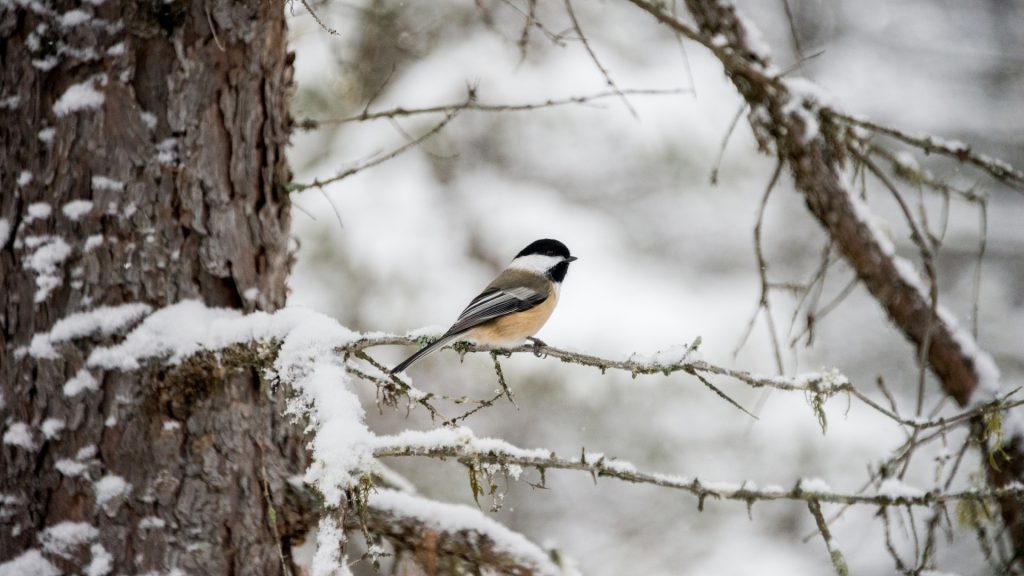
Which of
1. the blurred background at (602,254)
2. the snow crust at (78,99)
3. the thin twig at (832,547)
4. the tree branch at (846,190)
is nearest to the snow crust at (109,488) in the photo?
the snow crust at (78,99)

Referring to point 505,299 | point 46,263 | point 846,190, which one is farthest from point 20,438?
point 846,190

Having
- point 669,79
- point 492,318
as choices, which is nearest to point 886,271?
point 492,318

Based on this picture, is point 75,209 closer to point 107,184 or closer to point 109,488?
point 107,184

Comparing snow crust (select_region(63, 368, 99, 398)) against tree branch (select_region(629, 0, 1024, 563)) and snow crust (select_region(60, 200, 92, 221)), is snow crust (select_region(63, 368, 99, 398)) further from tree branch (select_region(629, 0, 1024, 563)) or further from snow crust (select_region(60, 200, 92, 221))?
tree branch (select_region(629, 0, 1024, 563))

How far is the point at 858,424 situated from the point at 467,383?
369 cm

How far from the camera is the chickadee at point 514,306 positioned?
3.57m

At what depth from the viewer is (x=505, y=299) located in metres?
3.75

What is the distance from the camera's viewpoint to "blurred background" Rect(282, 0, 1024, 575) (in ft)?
22.1

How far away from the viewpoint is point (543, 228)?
7.42m

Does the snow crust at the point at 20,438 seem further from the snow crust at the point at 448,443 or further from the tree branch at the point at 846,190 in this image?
the tree branch at the point at 846,190

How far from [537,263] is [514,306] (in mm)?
639

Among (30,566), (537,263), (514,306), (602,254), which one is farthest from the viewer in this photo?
(602,254)

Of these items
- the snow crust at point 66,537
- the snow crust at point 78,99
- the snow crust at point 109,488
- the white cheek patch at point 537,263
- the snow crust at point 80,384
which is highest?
the white cheek patch at point 537,263

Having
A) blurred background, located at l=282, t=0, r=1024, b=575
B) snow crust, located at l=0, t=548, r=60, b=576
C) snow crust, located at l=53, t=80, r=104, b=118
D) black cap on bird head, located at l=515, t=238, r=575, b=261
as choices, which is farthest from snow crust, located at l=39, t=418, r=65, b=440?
blurred background, located at l=282, t=0, r=1024, b=575
